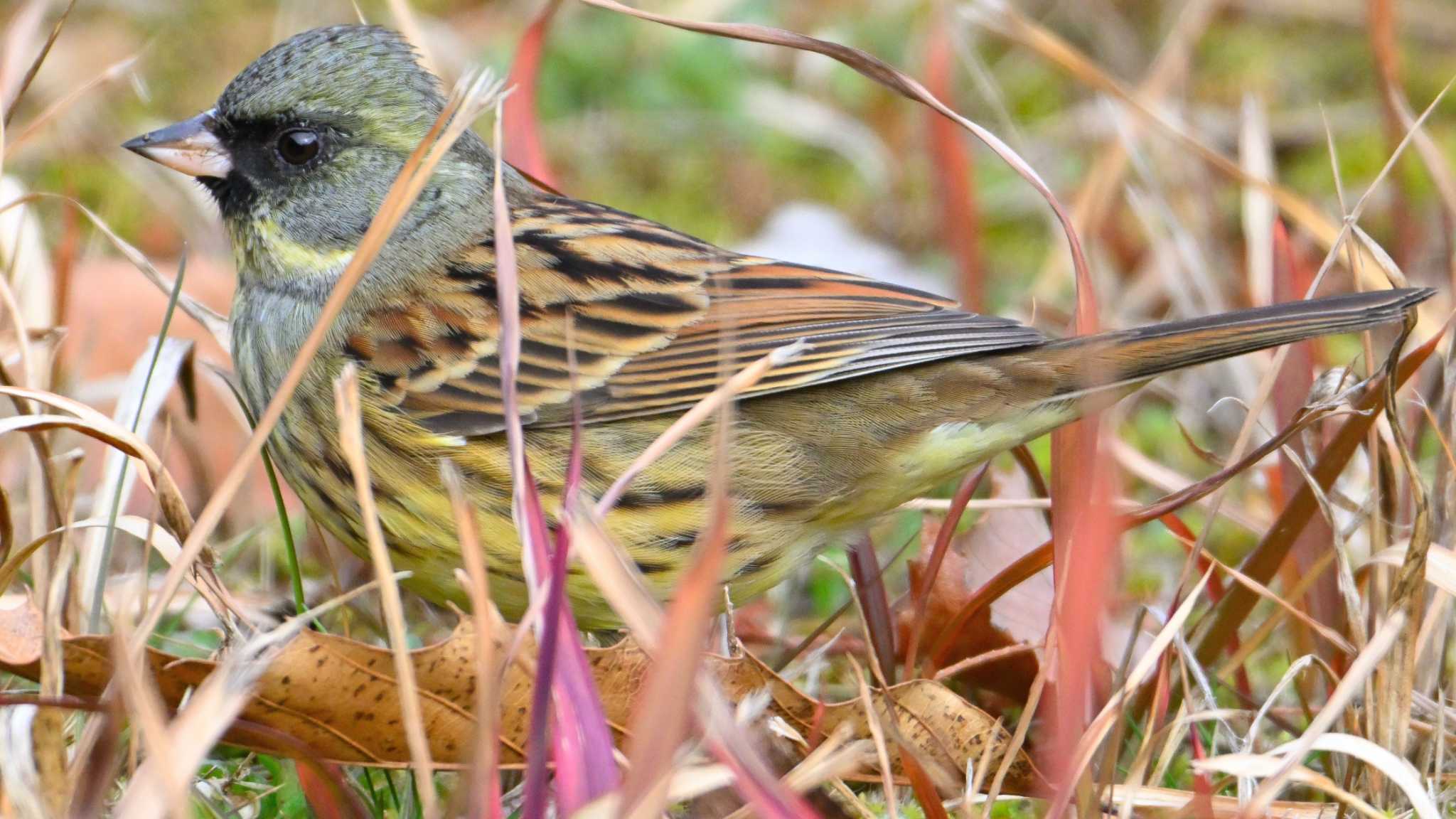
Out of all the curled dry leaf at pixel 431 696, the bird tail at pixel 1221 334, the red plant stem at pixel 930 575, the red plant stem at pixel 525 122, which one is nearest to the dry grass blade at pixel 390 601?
the curled dry leaf at pixel 431 696

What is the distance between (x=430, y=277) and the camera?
2912mm

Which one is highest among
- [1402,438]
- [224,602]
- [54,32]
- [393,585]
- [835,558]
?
[54,32]

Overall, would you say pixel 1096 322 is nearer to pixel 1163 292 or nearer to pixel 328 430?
pixel 328 430

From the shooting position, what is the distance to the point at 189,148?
291 cm

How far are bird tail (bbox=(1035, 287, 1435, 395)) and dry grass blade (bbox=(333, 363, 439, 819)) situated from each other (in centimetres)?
112

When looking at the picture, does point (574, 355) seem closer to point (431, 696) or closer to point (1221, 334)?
point (431, 696)

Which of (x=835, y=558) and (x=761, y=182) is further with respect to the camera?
(x=761, y=182)

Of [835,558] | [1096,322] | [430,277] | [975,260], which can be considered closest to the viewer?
[1096,322]

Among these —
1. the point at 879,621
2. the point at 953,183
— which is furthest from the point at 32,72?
the point at 953,183

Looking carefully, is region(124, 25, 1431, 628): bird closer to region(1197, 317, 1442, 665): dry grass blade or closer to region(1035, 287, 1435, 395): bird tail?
region(1035, 287, 1435, 395): bird tail

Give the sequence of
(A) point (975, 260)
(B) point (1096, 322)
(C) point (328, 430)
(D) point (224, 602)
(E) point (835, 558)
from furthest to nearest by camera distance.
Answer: (A) point (975, 260)
(E) point (835, 558)
(C) point (328, 430)
(B) point (1096, 322)
(D) point (224, 602)

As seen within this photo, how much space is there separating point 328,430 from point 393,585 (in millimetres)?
858

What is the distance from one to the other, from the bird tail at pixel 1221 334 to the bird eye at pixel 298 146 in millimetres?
1374

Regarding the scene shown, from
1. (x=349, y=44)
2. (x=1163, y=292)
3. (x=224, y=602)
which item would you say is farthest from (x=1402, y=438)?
(x=1163, y=292)
